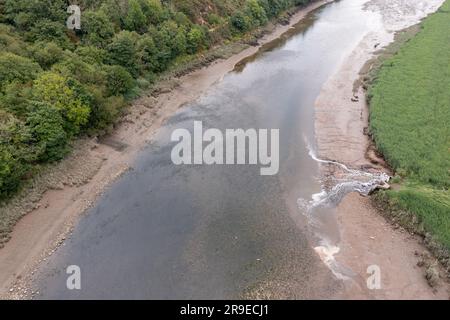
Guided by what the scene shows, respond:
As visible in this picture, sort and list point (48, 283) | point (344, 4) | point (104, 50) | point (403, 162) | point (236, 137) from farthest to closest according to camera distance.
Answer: point (344, 4) < point (104, 50) < point (236, 137) < point (403, 162) < point (48, 283)

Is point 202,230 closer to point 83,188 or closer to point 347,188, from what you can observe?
point 83,188

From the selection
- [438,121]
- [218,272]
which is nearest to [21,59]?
[218,272]

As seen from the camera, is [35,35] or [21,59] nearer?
[21,59]

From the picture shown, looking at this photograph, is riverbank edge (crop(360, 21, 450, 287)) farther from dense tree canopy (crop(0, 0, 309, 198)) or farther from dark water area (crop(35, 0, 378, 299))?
dense tree canopy (crop(0, 0, 309, 198))

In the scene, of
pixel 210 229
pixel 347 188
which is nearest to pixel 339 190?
pixel 347 188

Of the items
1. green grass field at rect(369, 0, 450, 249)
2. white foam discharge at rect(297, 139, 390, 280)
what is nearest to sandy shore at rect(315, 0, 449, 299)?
white foam discharge at rect(297, 139, 390, 280)

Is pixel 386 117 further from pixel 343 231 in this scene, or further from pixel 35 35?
pixel 35 35

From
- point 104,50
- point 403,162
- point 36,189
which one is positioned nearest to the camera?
point 36,189

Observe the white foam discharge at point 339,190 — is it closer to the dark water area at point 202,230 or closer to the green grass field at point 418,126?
the dark water area at point 202,230
